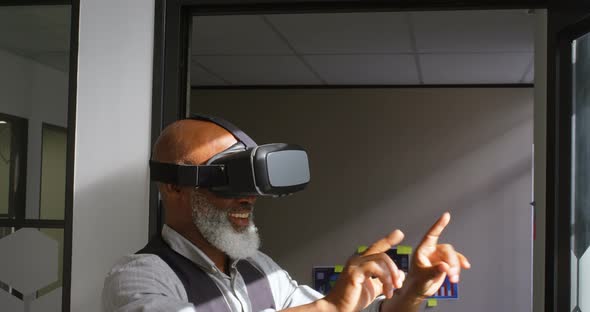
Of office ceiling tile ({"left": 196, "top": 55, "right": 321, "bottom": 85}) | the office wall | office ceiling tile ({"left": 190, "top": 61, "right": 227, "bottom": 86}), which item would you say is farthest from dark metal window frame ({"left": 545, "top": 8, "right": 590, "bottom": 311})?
the office wall

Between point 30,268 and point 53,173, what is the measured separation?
0.78 feet

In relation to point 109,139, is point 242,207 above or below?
below

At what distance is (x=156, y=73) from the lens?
157cm

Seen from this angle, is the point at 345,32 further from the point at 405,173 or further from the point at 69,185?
the point at 69,185

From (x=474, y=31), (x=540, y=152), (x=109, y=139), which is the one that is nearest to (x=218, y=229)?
(x=109, y=139)

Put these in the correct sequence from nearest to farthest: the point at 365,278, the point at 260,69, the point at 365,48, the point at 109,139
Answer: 1. the point at 365,278
2. the point at 109,139
3. the point at 365,48
4. the point at 260,69

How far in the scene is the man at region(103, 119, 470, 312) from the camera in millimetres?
967

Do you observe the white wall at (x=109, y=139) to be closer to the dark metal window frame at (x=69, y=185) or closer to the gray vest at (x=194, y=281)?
the dark metal window frame at (x=69, y=185)

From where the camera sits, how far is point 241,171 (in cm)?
109

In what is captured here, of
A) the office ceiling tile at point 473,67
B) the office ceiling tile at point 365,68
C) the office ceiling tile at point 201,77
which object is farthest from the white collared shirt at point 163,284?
the office ceiling tile at point 201,77

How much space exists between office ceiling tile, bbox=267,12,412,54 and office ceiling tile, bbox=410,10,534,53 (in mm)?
91

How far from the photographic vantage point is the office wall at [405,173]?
443 cm

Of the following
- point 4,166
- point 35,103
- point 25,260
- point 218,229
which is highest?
point 35,103

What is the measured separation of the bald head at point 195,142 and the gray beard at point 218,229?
65 mm
